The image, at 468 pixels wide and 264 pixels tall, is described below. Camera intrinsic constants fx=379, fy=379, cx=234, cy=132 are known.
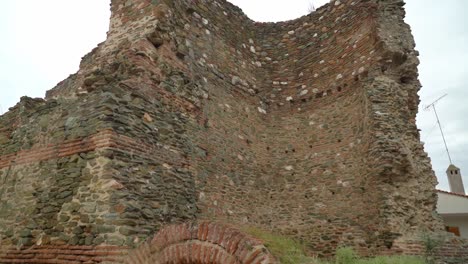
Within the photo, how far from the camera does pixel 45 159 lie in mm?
5879

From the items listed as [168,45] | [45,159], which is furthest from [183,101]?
[45,159]

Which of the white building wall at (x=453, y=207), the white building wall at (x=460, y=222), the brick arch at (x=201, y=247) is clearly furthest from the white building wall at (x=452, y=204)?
the brick arch at (x=201, y=247)

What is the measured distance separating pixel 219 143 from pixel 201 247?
3.99m

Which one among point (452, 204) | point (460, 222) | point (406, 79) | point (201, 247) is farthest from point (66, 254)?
point (460, 222)

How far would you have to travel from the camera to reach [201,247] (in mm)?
4051

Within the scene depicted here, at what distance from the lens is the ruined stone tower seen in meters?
5.09

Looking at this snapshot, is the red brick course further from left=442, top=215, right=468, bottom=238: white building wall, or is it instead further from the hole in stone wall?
left=442, top=215, right=468, bottom=238: white building wall

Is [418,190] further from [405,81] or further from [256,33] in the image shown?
[256,33]

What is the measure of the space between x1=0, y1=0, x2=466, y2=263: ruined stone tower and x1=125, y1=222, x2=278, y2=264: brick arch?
0.02 meters

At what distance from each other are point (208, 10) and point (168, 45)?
242 centimetres

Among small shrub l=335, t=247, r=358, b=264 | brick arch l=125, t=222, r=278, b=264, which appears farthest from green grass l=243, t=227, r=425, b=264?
brick arch l=125, t=222, r=278, b=264

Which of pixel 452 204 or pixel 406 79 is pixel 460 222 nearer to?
pixel 452 204

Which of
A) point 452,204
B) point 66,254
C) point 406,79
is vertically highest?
point 406,79

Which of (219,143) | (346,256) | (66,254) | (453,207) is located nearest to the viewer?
(66,254)
